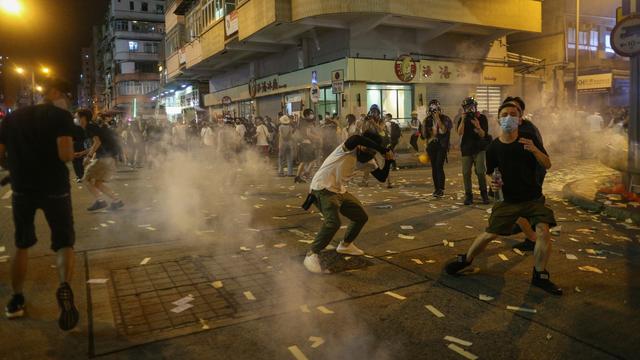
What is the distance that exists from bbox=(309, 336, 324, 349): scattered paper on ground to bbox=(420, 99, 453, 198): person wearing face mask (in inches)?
261

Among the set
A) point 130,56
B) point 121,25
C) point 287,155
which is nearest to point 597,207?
point 287,155

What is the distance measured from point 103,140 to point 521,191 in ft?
23.5

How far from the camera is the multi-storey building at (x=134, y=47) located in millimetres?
77812

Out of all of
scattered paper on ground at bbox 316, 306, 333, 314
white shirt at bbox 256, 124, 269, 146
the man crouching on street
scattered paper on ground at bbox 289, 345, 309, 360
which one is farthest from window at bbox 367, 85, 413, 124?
scattered paper on ground at bbox 289, 345, 309, 360

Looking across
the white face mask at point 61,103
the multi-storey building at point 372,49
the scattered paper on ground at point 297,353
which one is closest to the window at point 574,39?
the multi-storey building at point 372,49

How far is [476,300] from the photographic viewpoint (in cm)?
429

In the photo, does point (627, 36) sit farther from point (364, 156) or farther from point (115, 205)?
point (115, 205)

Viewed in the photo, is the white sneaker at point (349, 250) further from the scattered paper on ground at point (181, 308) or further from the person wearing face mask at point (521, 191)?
the scattered paper on ground at point (181, 308)

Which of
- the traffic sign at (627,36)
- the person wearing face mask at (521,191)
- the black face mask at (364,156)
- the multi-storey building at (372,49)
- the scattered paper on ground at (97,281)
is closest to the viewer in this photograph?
the person wearing face mask at (521,191)

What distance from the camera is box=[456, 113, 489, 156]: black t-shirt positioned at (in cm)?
867

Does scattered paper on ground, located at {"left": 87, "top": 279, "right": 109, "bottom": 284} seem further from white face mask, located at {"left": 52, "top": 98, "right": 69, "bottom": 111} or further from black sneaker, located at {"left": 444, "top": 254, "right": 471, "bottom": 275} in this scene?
black sneaker, located at {"left": 444, "top": 254, "right": 471, "bottom": 275}

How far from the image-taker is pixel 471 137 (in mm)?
8734

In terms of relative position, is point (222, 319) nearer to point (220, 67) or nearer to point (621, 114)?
point (621, 114)

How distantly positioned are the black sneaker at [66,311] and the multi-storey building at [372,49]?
505 inches
